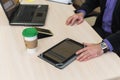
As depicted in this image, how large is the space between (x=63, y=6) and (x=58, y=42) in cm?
55

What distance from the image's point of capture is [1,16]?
1665mm

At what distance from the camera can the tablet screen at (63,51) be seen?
121cm

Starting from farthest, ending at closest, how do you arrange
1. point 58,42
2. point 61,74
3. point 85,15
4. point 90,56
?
point 85,15 < point 58,42 < point 90,56 < point 61,74

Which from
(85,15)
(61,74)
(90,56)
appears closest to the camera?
(61,74)

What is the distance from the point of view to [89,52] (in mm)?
1260

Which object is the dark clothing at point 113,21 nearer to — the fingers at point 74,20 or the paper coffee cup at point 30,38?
the fingers at point 74,20

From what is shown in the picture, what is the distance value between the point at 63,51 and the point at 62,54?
3 cm

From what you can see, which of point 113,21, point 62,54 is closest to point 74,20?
point 113,21

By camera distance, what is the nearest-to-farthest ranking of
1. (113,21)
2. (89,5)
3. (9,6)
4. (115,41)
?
(115,41)
(9,6)
(113,21)
(89,5)

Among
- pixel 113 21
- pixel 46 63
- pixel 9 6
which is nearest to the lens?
pixel 46 63

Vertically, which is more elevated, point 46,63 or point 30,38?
point 30,38

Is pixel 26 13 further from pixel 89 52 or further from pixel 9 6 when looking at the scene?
pixel 89 52

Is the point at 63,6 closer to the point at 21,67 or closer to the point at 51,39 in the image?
the point at 51,39

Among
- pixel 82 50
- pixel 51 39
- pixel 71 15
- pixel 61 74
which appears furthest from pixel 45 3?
pixel 61 74
